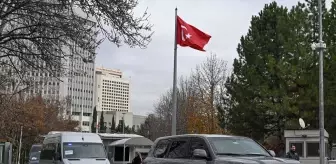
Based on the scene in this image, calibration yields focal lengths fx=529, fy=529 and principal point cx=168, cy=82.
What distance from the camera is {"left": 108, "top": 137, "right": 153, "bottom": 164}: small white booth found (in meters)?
35.4

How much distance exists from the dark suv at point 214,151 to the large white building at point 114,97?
381 feet

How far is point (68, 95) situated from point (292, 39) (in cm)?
4283

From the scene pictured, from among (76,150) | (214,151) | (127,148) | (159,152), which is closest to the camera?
(214,151)

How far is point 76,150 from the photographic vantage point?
2194cm

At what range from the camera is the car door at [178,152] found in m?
12.3

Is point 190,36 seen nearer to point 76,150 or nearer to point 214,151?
point 76,150

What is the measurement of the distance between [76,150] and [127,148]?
15.5 meters

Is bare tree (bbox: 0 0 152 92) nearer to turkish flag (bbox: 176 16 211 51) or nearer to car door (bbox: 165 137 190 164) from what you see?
car door (bbox: 165 137 190 164)

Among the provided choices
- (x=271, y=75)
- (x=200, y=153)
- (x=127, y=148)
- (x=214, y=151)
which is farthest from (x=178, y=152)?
(x=127, y=148)

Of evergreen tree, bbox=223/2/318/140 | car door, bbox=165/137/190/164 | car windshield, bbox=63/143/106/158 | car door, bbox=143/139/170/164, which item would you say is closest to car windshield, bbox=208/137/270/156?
car door, bbox=165/137/190/164

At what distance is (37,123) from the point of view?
59656mm

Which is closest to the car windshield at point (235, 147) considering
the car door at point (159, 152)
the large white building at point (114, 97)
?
the car door at point (159, 152)

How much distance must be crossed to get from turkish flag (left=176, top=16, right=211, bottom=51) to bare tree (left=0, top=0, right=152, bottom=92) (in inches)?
507

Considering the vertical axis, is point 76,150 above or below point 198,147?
below
